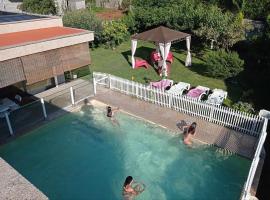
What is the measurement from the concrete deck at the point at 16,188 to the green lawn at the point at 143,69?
46.4 feet

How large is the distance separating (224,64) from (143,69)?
20.4ft

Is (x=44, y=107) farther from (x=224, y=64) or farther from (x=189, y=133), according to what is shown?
(x=224, y=64)

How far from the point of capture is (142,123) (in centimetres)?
1484

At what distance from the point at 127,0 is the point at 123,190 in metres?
40.5

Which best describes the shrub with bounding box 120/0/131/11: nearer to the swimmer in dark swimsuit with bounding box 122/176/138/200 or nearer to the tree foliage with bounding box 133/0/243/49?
the tree foliage with bounding box 133/0/243/49

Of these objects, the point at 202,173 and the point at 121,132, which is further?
the point at 121,132

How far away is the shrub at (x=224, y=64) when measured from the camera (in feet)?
60.7

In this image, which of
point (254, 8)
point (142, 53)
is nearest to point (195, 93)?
point (142, 53)

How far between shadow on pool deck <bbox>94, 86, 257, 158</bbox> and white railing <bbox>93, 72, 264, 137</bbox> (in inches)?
9.9

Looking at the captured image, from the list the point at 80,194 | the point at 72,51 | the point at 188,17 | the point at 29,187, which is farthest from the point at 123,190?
the point at 188,17

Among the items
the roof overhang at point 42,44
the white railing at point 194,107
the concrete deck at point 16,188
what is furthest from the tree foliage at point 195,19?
the concrete deck at point 16,188

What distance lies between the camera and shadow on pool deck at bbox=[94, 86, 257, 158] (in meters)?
12.6

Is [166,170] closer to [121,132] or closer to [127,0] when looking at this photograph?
[121,132]

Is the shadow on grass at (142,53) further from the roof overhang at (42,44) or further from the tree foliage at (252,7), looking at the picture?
the tree foliage at (252,7)
